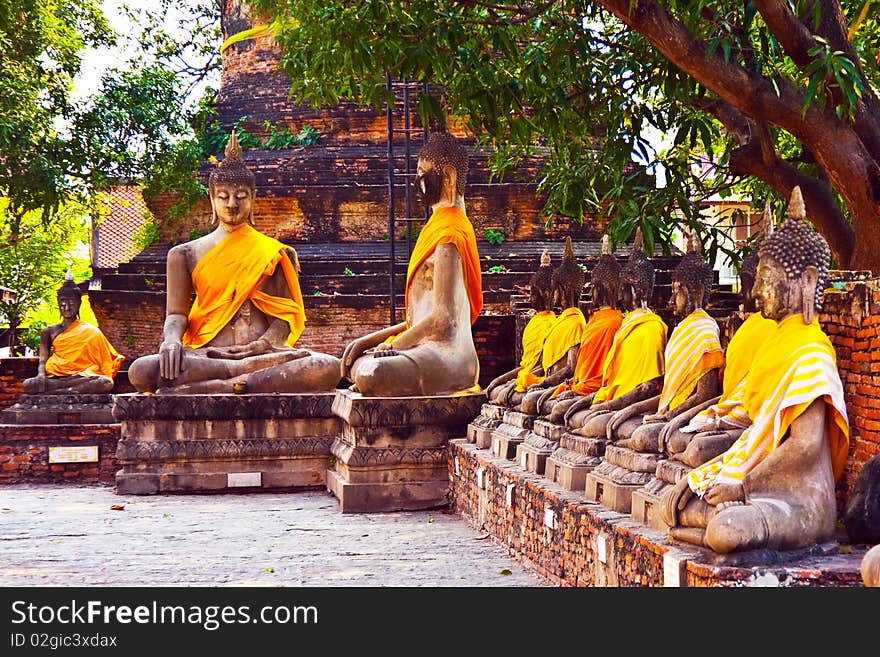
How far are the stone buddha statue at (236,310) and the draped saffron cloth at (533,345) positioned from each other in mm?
2108

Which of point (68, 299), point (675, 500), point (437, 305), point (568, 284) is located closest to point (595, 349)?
point (568, 284)

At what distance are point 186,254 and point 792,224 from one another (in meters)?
6.16

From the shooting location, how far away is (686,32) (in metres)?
6.38

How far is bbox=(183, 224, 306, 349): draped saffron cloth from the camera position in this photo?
370 inches

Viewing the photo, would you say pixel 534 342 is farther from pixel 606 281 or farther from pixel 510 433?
pixel 606 281

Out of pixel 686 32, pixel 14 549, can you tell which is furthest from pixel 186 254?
pixel 686 32

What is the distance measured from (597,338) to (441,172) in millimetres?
2199

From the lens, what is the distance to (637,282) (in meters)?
6.26

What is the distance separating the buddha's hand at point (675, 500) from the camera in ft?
13.5

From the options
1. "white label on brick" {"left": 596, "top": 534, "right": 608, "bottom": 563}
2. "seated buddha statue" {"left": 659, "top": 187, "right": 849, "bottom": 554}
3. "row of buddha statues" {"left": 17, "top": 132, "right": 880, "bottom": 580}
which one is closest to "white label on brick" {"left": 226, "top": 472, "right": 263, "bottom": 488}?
"row of buddha statues" {"left": 17, "top": 132, "right": 880, "bottom": 580}

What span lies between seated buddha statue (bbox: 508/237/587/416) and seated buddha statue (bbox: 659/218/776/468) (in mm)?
2252

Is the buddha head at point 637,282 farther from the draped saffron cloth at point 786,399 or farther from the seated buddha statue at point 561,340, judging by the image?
the draped saffron cloth at point 786,399

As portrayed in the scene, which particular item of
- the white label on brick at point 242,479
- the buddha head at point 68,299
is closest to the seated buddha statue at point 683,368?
the white label on brick at point 242,479

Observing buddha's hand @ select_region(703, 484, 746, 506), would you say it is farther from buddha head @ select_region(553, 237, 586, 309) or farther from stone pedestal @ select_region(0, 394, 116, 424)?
stone pedestal @ select_region(0, 394, 116, 424)
